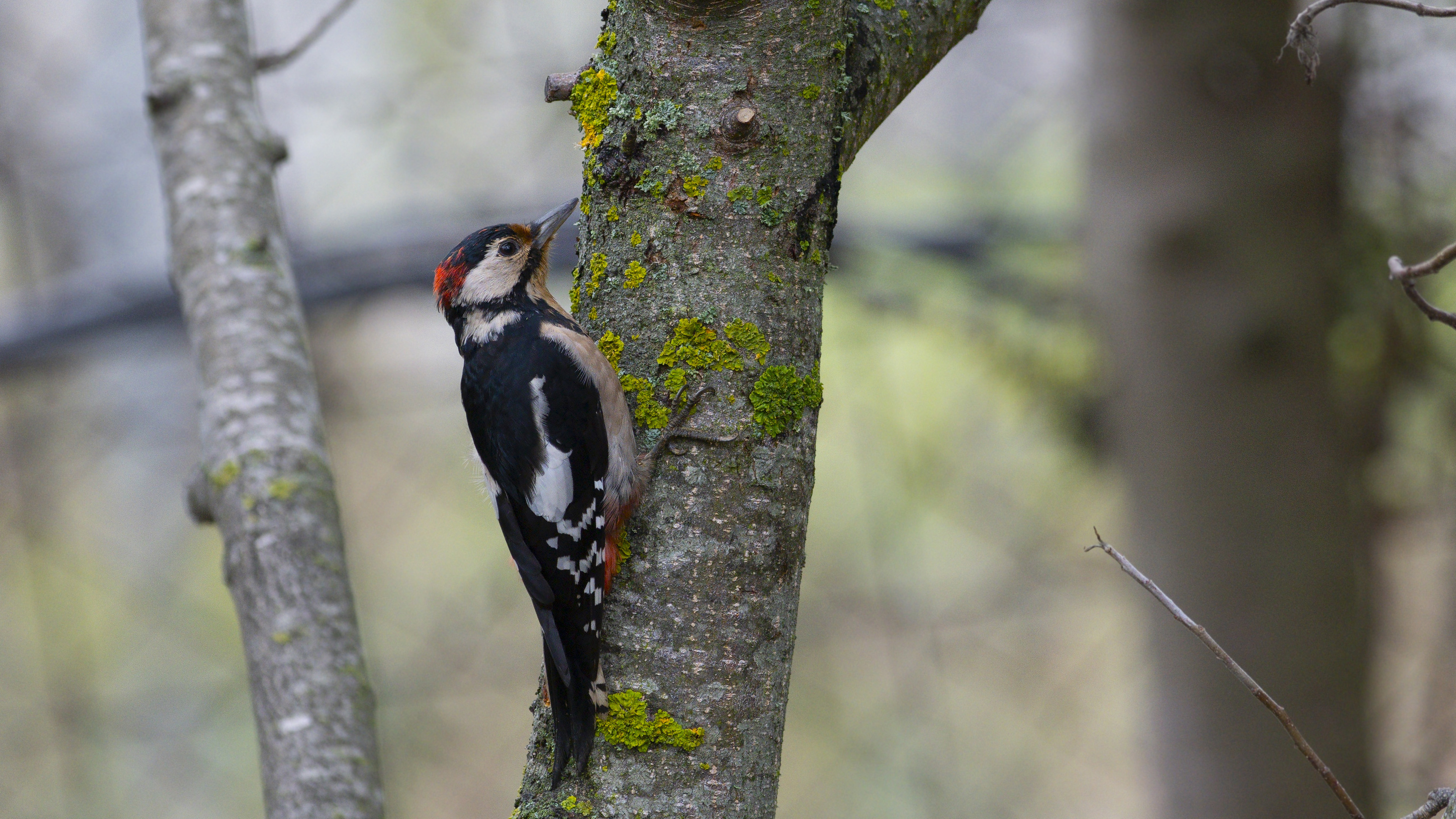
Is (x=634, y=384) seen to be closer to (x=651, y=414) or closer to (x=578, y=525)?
(x=651, y=414)

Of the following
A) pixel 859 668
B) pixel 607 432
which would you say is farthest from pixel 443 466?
pixel 607 432

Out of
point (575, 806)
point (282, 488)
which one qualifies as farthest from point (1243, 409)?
point (282, 488)

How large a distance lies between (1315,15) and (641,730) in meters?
1.13

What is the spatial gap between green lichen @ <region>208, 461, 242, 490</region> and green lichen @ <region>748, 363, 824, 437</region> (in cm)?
77

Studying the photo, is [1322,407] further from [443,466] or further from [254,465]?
[443,466]

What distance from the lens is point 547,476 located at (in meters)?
1.94

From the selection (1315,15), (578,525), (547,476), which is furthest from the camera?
(547,476)

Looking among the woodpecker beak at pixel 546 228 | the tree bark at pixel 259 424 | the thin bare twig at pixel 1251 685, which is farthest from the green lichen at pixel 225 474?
the thin bare twig at pixel 1251 685

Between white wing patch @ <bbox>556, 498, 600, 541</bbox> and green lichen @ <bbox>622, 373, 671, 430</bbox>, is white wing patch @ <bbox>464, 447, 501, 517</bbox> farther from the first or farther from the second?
green lichen @ <bbox>622, 373, 671, 430</bbox>

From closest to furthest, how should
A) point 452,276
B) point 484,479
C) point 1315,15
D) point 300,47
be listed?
point 1315,15 → point 484,479 → point 300,47 → point 452,276

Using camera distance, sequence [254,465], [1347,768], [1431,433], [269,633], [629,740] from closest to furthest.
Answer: [629,740]
[269,633]
[254,465]
[1347,768]
[1431,433]

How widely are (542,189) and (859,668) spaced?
3.27m

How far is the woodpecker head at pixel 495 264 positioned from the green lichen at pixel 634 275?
0.82 meters

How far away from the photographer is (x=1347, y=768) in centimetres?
311
